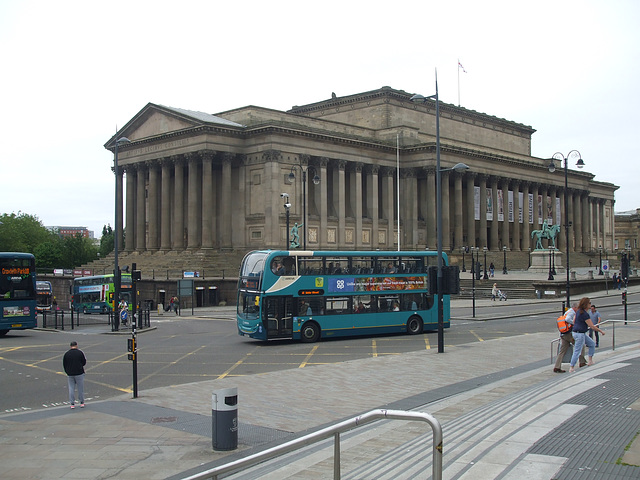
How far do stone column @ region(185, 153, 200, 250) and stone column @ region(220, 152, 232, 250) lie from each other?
270 centimetres

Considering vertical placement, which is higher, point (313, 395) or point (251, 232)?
point (251, 232)

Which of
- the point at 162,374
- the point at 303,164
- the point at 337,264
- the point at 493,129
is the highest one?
the point at 493,129

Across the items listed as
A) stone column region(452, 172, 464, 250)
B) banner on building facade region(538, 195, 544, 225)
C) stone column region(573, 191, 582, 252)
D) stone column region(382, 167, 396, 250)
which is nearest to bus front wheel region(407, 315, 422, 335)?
stone column region(382, 167, 396, 250)

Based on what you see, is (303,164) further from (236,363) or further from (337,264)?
(236,363)

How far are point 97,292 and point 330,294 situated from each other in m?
37.2

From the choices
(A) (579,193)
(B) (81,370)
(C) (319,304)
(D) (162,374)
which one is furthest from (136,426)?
(A) (579,193)

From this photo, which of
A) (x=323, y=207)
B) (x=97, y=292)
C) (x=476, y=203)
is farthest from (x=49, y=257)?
(x=476, y=203)

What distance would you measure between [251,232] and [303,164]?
9034 millimetres

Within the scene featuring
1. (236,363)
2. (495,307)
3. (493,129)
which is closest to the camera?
(236,363)

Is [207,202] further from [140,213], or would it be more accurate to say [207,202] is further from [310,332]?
[310,332]

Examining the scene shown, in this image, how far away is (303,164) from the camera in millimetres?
71938

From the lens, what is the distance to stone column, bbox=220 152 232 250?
A: 70062mm

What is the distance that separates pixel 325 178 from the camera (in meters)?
74.8

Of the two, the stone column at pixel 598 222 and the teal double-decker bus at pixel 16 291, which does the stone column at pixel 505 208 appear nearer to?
the stone column at pixel 598 222
